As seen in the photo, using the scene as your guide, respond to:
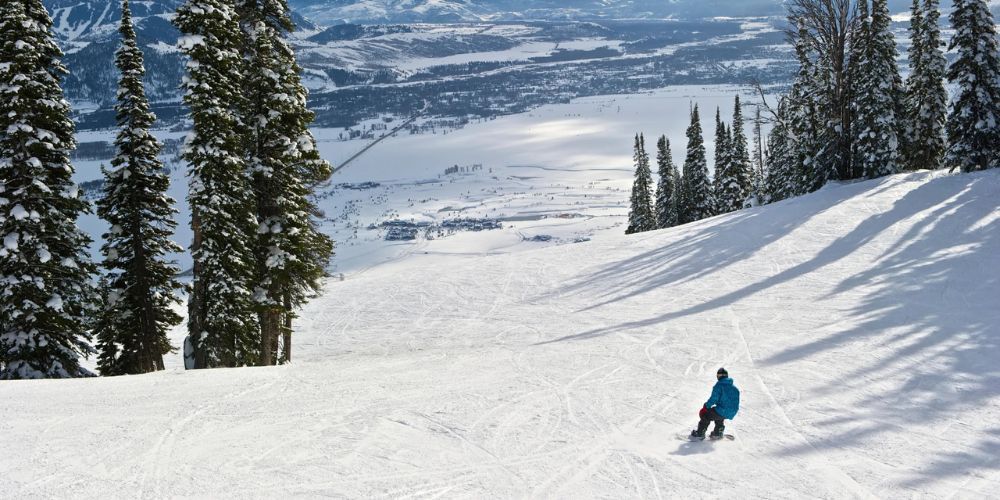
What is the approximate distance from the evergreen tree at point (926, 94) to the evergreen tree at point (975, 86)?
436cm

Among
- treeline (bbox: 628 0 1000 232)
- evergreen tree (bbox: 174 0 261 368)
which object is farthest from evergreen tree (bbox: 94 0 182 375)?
treeline (bbox: 628 0 1000 232)

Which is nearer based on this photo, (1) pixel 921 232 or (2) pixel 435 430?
(2) pixel 435 430

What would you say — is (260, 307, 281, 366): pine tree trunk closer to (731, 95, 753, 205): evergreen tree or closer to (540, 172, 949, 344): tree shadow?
(540, 172, 949, 344): tree shadow

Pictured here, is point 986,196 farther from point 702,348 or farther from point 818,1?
point 702,348

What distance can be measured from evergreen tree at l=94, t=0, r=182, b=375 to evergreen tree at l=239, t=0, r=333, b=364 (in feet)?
11.0

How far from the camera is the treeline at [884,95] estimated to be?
1398 inches

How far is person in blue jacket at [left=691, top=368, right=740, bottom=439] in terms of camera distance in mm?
11992

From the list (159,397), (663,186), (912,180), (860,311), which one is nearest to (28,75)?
(159,397)

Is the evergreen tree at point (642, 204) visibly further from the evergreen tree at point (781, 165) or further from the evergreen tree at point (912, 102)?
the evergreen tree at point (912, 102)

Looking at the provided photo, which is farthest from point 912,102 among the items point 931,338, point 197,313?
point 197,313

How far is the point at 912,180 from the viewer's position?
122ft

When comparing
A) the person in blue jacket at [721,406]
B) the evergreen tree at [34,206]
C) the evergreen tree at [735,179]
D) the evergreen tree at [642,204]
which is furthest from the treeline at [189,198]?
the evergreen tree at [642,204]

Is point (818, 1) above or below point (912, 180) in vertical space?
above

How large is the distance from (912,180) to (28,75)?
133ft
